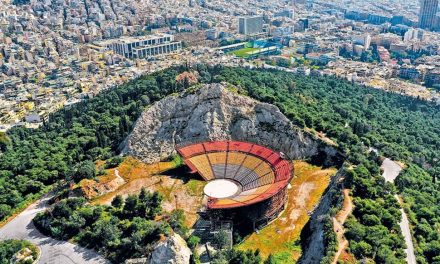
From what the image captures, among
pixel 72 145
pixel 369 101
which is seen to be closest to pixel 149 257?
pixel 72 145

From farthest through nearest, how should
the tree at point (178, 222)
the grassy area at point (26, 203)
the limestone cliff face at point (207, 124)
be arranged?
the limestone cliff face at point (207, 124) < the grassy area at point (26, 203) < the tree at point (178, 222)

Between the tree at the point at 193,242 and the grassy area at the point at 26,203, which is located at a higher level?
the tree at the point at 193,242

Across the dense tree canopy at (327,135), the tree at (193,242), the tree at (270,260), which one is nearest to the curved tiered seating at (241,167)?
the tree at (193,242)

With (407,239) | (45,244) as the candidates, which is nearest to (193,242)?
(45,244)

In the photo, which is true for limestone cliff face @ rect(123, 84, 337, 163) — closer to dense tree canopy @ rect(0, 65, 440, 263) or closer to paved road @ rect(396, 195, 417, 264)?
dense tree canopy @ rect(0, 65, 440, 263)

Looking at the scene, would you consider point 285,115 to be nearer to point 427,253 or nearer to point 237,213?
point 237,213

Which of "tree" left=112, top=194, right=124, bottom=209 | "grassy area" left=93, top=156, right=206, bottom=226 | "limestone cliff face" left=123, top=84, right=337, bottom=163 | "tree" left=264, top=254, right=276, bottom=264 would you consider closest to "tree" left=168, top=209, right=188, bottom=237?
"grassy area" left=93, top=156, right=206, bottom=226

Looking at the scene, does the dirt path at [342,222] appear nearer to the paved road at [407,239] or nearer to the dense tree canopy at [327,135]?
the dense tree canopy at [327,135]
